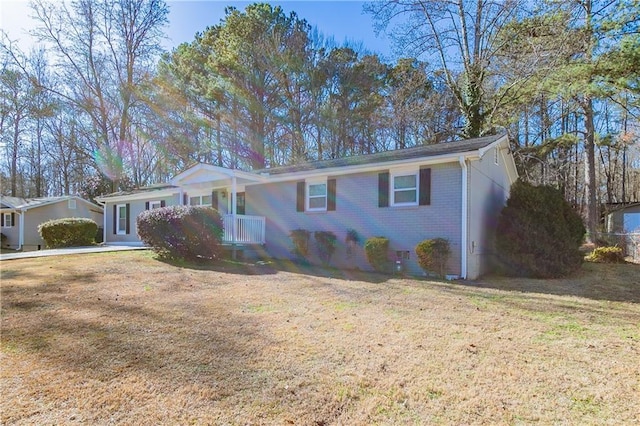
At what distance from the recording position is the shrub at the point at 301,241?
1176cm

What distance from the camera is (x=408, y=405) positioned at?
9.83 ft

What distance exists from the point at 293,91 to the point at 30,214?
17713 millimetres

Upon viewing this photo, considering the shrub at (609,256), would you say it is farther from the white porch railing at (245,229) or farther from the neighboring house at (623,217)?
the white porch railing at (245,229)

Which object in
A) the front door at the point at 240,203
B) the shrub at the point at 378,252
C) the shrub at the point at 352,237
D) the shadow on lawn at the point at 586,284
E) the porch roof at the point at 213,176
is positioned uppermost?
the porch roof at the point at 213,176

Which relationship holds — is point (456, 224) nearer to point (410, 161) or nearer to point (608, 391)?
point (410, 161)

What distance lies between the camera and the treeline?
1780 cm

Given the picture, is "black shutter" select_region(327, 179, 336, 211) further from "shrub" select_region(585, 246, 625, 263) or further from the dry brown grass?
"shrub" select_region(585, 246, 625, 263)

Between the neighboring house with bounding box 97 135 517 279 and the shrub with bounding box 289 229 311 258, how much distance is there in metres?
0.23

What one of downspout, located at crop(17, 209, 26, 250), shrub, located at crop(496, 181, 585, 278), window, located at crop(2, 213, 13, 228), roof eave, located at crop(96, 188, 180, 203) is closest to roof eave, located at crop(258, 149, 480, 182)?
shrub, located at crop(496, 181, 585, 278)

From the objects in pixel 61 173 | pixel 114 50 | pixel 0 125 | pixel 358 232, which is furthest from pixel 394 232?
pixel 61 173

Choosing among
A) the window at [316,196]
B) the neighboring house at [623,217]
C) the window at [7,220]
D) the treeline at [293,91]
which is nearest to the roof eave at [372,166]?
the window at [316,196]

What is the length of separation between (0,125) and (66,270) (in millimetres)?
24888

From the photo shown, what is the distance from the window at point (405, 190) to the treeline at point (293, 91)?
8.85m

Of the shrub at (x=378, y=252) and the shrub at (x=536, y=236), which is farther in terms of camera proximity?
the shrub at (x=378, y=252)
